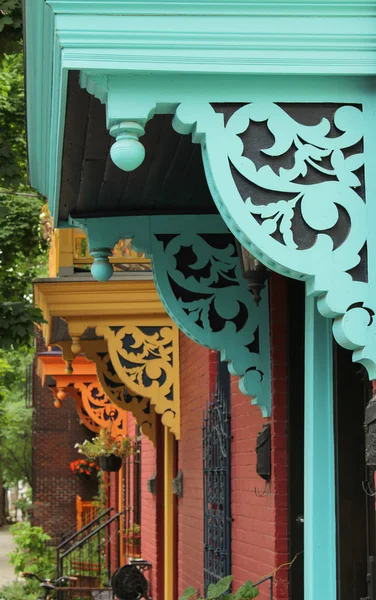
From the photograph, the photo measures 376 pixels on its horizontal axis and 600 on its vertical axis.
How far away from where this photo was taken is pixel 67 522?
1105 inches

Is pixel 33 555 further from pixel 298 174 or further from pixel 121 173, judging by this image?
pixel 298 174

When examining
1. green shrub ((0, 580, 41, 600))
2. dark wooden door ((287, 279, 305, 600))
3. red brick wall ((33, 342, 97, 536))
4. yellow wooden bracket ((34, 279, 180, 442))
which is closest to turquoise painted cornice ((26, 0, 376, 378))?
dark wooden door ((287, 279, 305, 600))

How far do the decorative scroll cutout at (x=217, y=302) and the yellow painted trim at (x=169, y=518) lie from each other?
204 inches

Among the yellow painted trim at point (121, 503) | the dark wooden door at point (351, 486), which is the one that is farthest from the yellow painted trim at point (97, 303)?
the yellow painted trim at point (121, 503)

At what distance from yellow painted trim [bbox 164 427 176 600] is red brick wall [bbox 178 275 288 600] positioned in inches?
60.2

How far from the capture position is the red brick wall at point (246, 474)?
522 cm

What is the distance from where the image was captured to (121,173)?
475 centimetres

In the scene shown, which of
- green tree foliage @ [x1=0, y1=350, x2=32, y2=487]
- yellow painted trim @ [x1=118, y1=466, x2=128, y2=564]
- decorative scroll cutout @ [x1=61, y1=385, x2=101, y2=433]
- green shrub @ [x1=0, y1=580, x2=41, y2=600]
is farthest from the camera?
green tree foliage @ [x1=0, y1=350, x2=32, y2=487]

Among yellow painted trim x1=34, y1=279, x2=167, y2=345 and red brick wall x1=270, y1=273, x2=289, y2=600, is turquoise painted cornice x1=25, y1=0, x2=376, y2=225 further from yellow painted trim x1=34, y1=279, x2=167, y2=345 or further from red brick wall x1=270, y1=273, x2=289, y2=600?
yellow painted trim x1=34, y1=279, x2=167, y2=345

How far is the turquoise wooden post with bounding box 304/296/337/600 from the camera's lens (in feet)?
12.9

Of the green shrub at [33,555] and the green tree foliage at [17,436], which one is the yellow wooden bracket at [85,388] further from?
the green tree foliage at [17,436]

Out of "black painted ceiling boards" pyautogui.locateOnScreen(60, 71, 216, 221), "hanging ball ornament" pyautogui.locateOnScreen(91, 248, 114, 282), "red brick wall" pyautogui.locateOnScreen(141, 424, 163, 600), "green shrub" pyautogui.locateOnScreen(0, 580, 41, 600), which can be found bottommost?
"green shrub" pyautogui.locateOnScreen(0, 580, 41, 600)

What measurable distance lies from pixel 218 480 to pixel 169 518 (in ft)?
12.9

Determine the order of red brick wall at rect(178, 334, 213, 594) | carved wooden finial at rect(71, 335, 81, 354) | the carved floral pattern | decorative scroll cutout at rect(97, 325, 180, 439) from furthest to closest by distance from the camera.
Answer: the carved floral pattern
carved wooden finial at rect(71, 335, 81, 354)
decorative scroll cutout at rect(97, 325, 180, 439)
red brick wall at rect(178, 334, 213, 594)
